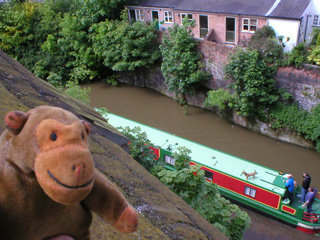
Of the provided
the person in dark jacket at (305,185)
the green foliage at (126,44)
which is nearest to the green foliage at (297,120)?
the person in dark jacket at (305,185)

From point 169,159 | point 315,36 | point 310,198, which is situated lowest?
point 310,198

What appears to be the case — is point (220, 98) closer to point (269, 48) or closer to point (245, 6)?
point (269, 48)

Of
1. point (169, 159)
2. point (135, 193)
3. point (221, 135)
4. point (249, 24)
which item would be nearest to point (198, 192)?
point (135, 193)

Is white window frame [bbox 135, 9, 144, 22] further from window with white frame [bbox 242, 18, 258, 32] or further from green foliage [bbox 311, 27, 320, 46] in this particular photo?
green foliage [bbox 311, 27, 320, 46]

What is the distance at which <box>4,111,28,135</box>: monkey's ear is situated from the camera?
1.75 meters

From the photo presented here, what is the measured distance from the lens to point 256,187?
11320 mm

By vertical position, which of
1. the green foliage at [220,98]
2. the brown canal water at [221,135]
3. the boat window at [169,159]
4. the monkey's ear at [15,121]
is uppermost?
the monkey's ear at [15,121]

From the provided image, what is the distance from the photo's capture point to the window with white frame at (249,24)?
18.5 m

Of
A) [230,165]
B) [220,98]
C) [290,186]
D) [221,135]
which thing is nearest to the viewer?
[290,186]

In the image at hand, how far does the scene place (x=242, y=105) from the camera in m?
16.1

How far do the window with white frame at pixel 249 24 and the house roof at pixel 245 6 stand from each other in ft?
1.36

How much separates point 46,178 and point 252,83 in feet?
48.1

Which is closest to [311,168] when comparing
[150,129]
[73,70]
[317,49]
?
[317,49]

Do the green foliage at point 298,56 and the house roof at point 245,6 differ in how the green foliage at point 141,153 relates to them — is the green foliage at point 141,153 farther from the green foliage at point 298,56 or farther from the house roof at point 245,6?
the house roof at point 245,6
